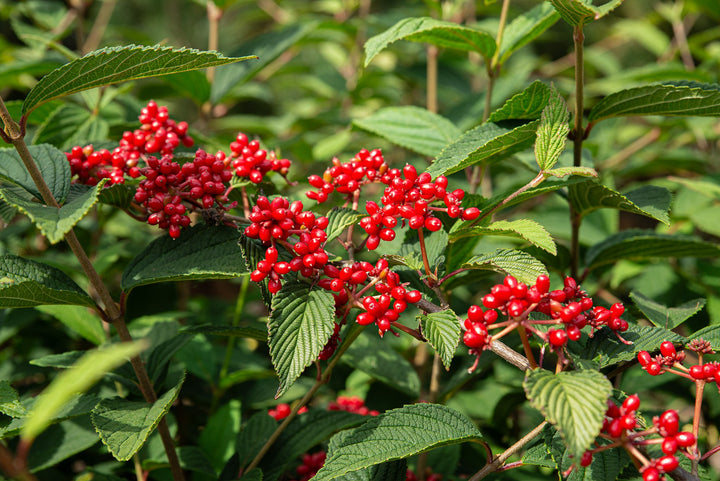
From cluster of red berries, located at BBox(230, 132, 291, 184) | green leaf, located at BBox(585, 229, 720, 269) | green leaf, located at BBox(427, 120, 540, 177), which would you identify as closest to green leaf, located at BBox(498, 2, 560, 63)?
green leaf, located at BBox(427, 120, 540, 177)

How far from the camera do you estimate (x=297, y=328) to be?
1.17 m

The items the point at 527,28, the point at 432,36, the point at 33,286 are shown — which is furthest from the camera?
the point at 527,28

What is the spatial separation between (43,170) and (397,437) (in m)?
1.07

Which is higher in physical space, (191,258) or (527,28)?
(527,28)

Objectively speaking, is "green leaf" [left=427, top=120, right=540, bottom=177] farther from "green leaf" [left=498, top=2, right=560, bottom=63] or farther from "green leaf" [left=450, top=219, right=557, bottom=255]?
"green leaf" [left=498, top=2, right=560, bottom=63]

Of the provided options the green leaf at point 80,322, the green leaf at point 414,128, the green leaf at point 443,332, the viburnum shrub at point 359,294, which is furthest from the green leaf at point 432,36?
the green leaf at point 80,322

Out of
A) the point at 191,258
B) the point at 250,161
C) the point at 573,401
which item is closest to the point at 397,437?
the point at 573,401

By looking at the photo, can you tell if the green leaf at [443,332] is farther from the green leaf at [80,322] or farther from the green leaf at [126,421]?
the green leaf at [80,322]

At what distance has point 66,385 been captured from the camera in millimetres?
667

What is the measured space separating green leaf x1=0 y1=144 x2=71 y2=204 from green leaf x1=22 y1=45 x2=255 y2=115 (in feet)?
0.58

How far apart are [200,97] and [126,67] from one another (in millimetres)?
1564

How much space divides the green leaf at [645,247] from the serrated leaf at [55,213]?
4.85 feet

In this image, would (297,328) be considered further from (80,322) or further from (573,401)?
(80,322)

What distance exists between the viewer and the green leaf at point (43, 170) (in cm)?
133
